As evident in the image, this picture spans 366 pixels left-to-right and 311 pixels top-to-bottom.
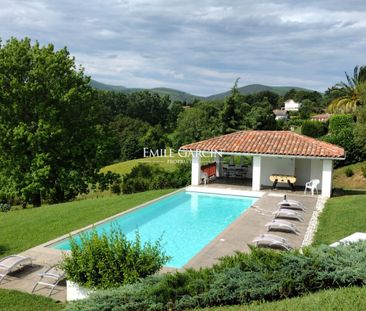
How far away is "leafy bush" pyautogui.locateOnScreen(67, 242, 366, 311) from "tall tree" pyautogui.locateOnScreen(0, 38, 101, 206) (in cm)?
1818

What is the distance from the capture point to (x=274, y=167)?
948 inches

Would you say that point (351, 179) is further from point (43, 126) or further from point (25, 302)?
point (25, 302)

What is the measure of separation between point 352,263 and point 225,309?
2385 millimetres

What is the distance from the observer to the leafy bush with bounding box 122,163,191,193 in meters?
27.8

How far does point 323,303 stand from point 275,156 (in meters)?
16.8

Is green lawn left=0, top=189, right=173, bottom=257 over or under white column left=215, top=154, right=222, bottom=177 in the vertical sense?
under

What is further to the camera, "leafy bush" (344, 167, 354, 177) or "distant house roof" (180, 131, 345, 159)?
"leafy bush" (344, 167, 354, 177)

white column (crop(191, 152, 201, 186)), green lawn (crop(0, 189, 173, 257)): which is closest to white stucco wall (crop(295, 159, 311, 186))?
white column (crop(191, 152, 201, 186))

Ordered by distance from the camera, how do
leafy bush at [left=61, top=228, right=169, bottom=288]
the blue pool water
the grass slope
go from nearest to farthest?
leafy bush at [left=61, top=228, right=169, bottom=288], the blue pool water, the grass slope

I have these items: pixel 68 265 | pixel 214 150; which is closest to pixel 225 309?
pixel 68 265

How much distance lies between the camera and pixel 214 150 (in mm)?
23375

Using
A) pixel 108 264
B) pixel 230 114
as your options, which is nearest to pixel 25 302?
pixel 108 264

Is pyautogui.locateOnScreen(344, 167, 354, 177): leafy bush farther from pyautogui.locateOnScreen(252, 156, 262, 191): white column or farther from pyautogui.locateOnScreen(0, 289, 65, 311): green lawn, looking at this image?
pyautogui.locateOnScreen(0, 289, 65, 311): green lawn

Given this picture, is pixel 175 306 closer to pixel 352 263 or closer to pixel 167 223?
pixel 352 263
